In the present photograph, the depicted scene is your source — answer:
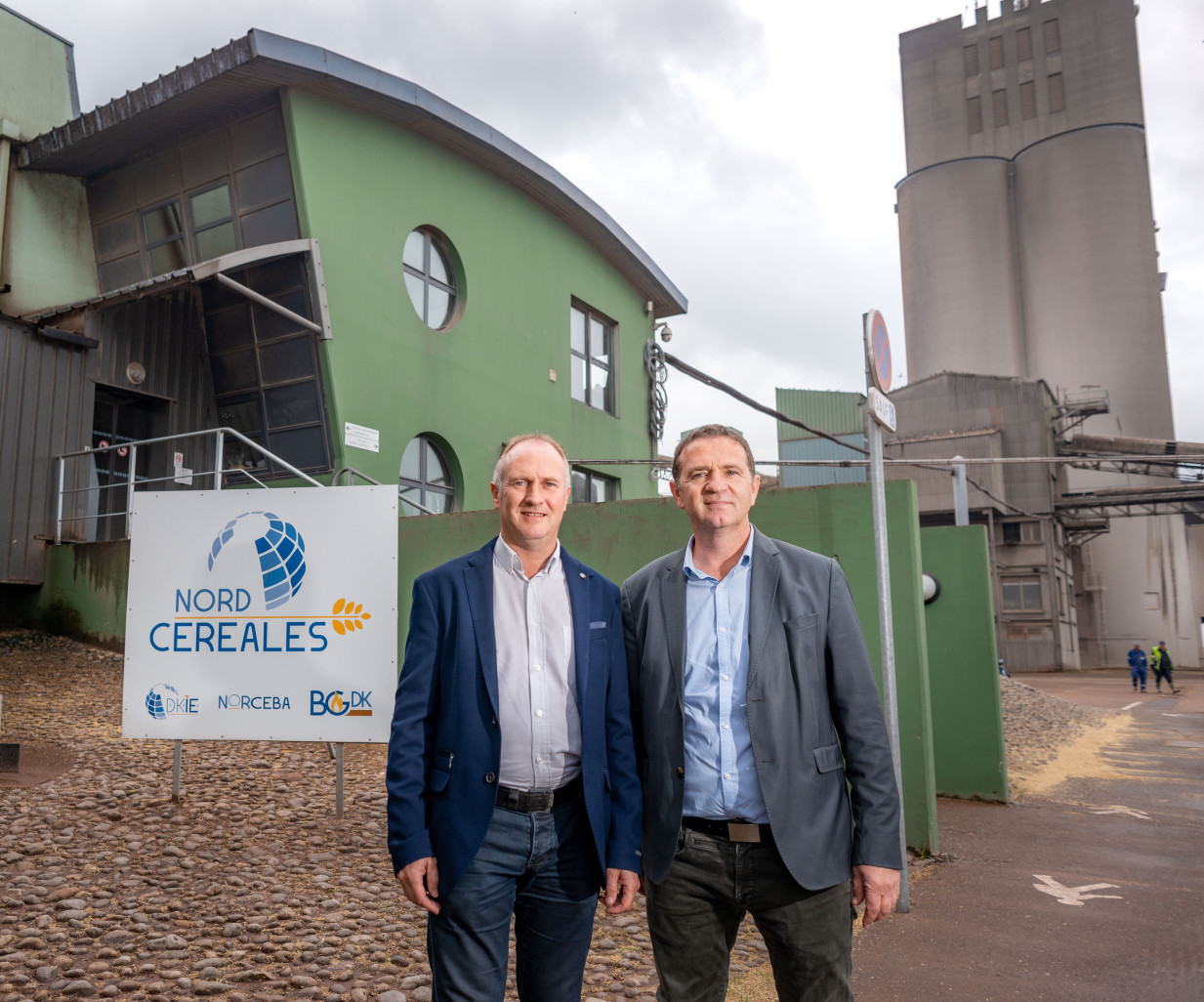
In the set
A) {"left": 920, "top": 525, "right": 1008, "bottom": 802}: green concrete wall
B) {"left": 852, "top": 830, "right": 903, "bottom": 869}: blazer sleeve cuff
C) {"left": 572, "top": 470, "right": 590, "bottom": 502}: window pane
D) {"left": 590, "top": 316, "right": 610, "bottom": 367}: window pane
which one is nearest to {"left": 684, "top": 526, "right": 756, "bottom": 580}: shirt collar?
{"left": 852, "top": 830, "right": 903, "bottom": 869}: blazer sleeve cuff

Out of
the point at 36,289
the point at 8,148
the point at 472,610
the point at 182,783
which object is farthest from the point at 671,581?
the point at 8,148

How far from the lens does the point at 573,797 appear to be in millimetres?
2307

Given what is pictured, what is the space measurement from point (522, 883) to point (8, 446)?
12.2 metres

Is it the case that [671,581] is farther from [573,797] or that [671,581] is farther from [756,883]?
[756,883]

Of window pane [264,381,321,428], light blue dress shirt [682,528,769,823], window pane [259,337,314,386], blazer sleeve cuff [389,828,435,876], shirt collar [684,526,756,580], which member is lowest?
blazer sleeve cuff [389,828,435,876]

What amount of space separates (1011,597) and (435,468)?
25.7 meters

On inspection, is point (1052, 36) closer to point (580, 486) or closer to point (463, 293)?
point (580, 486)

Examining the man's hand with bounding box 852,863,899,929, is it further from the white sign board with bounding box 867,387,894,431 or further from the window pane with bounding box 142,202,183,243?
the window pane with bounding box 142,202,183,243

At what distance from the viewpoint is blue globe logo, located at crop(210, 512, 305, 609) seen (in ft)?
18.5

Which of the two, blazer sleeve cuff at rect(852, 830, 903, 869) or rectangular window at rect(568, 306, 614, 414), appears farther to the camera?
rectangular window at rect(568, 306, 614, 414)

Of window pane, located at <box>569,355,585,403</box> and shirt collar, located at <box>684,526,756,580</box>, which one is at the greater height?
window pane, located at <box>569,355,585,403</box>

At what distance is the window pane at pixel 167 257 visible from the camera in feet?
42.1

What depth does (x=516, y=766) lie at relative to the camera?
7.41ft

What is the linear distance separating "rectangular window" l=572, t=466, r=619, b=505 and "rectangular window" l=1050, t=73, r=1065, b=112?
3404cm
